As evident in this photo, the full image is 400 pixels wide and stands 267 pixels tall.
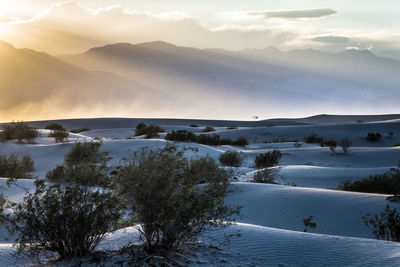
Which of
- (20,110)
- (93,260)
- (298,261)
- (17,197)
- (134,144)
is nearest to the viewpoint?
(93,260)

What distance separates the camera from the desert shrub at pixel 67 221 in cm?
535

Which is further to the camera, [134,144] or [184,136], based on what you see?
[184,136]

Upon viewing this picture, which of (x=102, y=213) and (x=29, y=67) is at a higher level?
(x=29, y=67)

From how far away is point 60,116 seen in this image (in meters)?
154

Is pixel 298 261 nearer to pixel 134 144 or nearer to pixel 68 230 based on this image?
pixel 68 230

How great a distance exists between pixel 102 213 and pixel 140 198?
517 millimetres

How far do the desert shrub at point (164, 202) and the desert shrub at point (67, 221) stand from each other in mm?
315

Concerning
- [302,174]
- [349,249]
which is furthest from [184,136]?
[349,249]

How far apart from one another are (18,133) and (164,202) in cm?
2289

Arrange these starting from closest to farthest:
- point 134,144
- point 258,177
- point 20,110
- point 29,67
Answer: point 258,177
point 134,144
point 20,110
point 29,67

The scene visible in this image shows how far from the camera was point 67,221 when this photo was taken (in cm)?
536

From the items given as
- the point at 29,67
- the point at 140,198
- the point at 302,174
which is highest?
the point at 29,67

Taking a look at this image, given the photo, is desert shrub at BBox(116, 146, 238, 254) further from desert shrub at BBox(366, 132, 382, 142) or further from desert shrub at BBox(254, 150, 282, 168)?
desert shrub at BBox(366, 132, 382, 142)

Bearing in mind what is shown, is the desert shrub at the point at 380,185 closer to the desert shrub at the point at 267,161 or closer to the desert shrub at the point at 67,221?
the desert shrub at the point at 267,161
